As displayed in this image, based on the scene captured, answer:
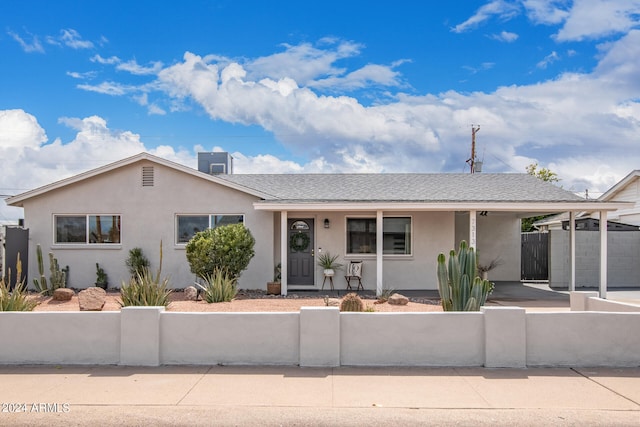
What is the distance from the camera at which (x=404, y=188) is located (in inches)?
640

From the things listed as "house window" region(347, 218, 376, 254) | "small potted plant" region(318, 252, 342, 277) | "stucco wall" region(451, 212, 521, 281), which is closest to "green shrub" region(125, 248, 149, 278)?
"small potted plant" region(318, 252, 342, 277)

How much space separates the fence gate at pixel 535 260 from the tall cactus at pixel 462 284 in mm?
11567

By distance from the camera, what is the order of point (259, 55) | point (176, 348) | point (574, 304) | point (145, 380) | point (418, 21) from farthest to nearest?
1. point (259, 55)
2. point (418, 21)
3. point (574, 304)
4. point (176, 348)
5. point (145, 380)

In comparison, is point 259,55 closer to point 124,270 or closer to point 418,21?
point 418,21

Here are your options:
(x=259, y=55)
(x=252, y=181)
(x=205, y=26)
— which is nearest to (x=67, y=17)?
(x=205, y=26)

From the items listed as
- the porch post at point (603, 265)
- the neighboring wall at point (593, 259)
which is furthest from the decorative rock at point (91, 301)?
the neighboring wall at point (593, 259)

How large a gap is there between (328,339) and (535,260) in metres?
14.2

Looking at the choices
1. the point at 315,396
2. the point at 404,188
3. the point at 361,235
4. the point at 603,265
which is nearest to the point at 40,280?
the point at 361,235

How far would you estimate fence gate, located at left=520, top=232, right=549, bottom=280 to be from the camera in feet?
61.8

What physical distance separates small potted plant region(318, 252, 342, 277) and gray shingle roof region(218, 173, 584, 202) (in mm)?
1743

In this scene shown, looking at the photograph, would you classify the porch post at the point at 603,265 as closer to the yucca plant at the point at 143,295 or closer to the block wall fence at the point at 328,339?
the block wall fence at the point at 328,339

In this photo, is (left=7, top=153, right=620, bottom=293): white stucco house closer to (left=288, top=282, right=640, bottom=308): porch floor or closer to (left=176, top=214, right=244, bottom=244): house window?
(left=176, top=214, right=244, bottom=244): house window

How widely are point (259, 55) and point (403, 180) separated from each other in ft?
20.8

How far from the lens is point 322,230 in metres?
15.4
